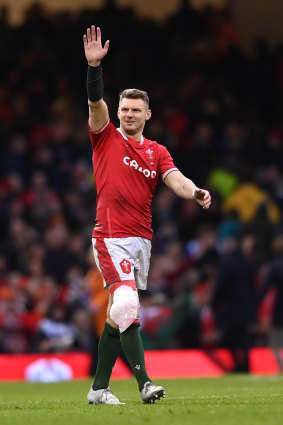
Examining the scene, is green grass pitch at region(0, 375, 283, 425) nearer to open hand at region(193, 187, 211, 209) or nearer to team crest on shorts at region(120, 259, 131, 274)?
team crest on shorts at region(120, 259, 131, 274)

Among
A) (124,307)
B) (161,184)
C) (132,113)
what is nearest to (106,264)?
(124,307)

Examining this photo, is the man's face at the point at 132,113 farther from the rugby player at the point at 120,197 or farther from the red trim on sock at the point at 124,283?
the red trim on sock at the point at 124,283

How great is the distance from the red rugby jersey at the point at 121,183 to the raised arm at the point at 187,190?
0.15 m

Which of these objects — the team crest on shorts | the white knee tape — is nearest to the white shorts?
the team crest on shorts

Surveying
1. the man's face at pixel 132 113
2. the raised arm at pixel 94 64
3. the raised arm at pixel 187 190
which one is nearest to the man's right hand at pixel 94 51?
the raised arm at pixel 94 64

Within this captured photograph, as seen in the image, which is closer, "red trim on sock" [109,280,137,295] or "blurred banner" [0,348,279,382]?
"red trim on sock" [109,280,137,295]

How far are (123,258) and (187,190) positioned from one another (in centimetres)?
69

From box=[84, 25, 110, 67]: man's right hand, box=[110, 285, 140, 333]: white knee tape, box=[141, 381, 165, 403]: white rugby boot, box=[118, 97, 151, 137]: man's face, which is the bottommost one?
box=[141, 381, 165, 403]: white rugby boot

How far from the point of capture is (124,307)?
725cm

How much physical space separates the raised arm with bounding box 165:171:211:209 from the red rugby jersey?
0.51 feet

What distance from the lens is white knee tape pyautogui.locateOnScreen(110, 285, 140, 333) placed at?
7.25 metres

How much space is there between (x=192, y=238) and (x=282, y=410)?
1219 centimetres

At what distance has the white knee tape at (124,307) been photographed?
725 cm

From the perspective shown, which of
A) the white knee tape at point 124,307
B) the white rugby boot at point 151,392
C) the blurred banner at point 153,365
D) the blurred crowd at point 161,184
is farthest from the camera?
the blurred crowd at point 161,184
